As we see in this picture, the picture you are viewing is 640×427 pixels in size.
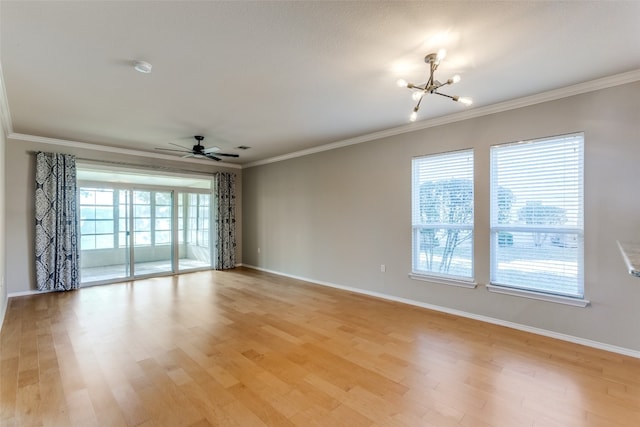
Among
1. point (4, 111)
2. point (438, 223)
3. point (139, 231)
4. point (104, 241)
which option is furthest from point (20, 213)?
point (438, 223)

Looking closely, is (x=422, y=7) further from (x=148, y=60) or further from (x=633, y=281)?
(x=633, y=281)

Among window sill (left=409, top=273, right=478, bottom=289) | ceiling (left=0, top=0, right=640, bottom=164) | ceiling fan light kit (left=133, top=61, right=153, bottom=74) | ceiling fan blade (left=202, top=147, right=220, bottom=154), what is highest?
ceiling (left=0, top=0, right=640, bottom=164)

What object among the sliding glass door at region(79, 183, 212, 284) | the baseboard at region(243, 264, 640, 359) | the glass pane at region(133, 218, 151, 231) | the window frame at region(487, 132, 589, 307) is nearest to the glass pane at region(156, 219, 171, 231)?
the sliding glass door at region(79, 183, 212, 284)

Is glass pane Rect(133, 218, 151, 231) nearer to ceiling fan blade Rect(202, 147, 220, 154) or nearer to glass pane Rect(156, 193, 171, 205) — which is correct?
glass pane Rect(156, 193, 171, 205)

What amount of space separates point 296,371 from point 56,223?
5326mm

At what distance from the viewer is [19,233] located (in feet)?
16.3

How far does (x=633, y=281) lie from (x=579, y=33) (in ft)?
7.78

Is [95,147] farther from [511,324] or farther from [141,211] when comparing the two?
[511,324]

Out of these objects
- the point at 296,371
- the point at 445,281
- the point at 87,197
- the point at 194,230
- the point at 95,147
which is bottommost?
the point at 296,371

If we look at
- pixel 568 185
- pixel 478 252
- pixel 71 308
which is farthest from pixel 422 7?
pixel 71 308

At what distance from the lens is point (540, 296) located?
3330 millimetres

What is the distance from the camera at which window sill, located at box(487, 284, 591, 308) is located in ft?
10.1

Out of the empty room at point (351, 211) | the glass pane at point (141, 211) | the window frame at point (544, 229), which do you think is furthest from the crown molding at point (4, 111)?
the window frame at point (544, 229)

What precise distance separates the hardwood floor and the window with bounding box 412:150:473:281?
0.70 meters
